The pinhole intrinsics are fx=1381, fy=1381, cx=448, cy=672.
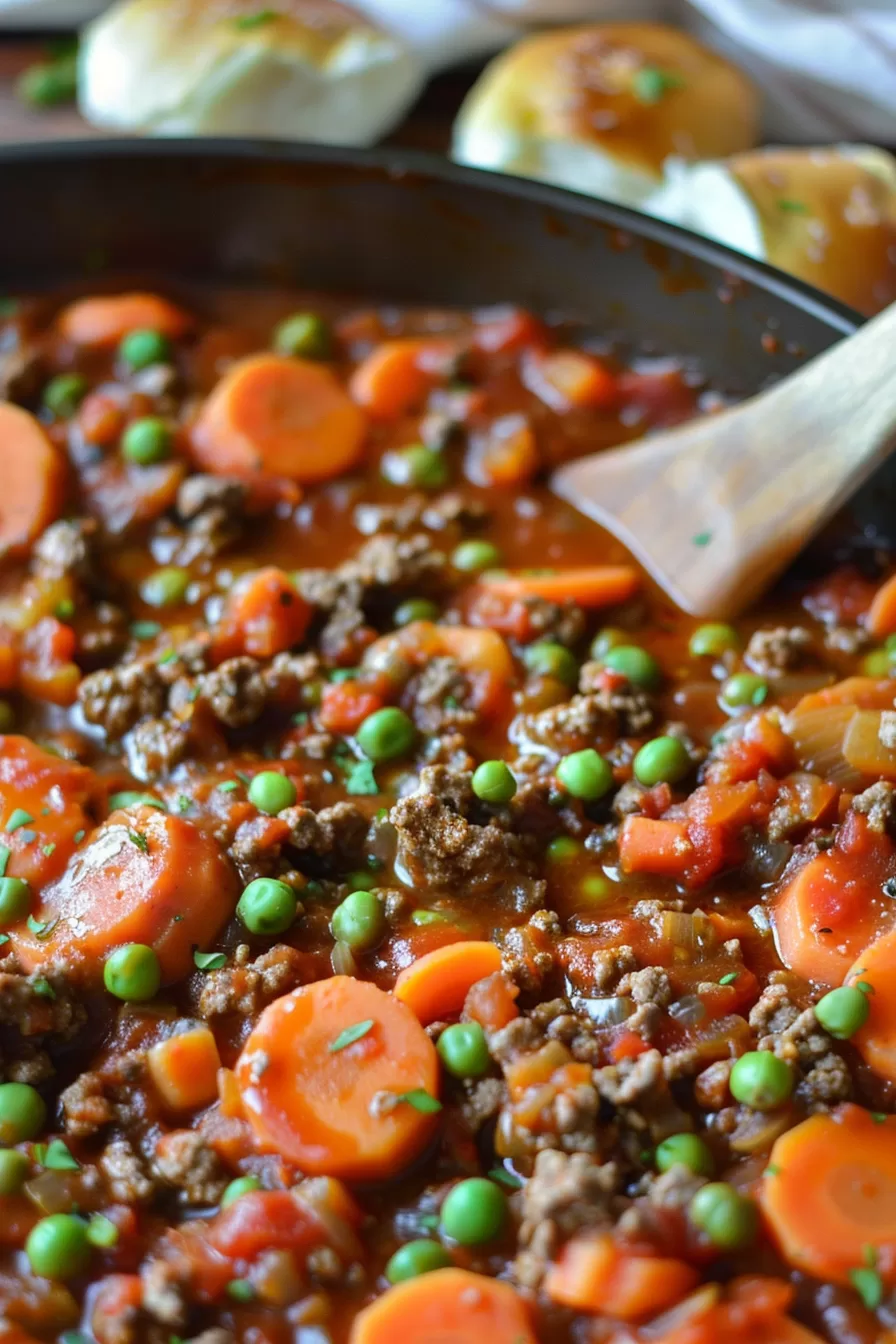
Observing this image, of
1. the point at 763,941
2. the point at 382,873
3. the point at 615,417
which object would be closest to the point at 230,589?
the point at 382,873

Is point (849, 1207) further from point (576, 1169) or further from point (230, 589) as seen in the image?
point (230, 589)

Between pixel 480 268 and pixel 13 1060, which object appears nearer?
pixel 13 1060

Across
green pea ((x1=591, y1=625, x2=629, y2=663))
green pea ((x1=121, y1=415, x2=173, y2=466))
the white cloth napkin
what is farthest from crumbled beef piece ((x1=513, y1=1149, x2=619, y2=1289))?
the white cloth napkin

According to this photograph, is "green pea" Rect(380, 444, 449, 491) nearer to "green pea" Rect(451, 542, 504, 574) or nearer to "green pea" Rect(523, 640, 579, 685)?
"green pea" Rect(451, 542, 504, 574)

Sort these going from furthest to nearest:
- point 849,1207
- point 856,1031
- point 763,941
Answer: point 763,941, point 856,1031, point 849,1207

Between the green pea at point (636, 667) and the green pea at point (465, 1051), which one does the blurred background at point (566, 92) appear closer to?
the green pea at point (636, 667)

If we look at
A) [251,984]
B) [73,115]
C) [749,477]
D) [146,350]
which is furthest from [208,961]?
[73,115]

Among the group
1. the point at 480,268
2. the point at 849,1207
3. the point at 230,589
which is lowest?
the point at 849,1207
